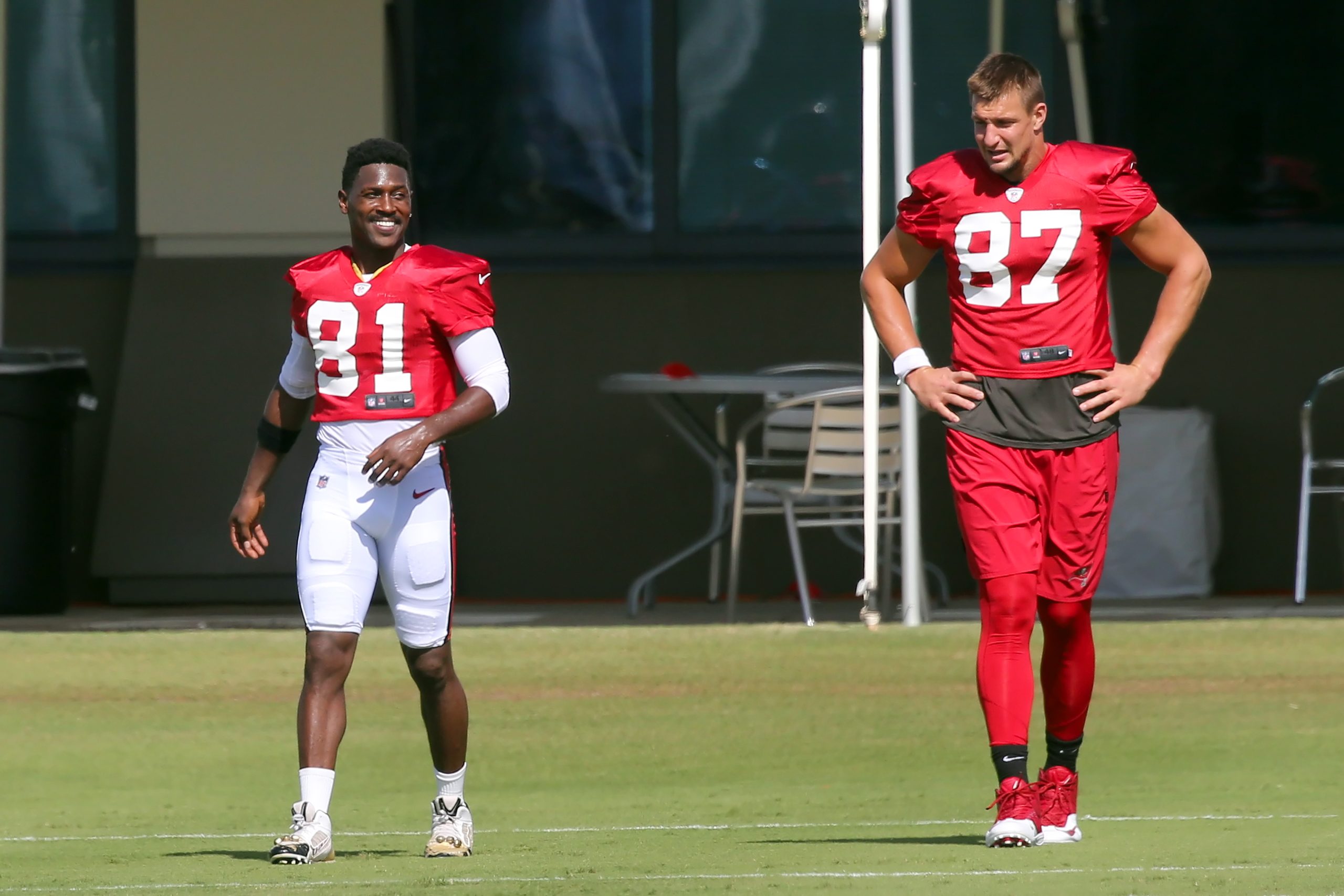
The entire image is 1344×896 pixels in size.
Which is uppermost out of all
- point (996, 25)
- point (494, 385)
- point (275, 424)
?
point (996, 25)

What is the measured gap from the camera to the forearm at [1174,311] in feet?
15.4

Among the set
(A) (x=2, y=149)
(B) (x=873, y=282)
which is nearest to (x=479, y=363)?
(B) (x=873, y=282)

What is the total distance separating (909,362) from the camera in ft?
15.8

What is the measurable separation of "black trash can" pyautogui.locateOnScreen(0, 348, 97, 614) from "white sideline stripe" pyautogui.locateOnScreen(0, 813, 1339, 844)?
13.1 feet

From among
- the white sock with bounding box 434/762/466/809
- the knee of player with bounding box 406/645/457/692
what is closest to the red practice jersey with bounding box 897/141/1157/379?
the knee of player with bounding box 406/645/457/692

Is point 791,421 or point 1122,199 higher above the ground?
point 1122,199

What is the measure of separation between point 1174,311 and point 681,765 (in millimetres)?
2154

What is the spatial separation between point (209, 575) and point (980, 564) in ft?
19.6

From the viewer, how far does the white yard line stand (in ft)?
17.0

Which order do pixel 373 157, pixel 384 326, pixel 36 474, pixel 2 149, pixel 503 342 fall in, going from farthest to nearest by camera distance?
pixel 503 342, pixel 2 149, pixel 36 474, pixel 373 157, pixel 384 326

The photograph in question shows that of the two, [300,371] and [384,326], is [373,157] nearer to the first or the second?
[384,326]

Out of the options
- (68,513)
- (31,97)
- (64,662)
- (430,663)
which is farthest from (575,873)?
(31,97)

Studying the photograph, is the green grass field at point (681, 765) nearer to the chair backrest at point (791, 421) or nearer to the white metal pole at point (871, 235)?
the white metal pole at point (871, 235)

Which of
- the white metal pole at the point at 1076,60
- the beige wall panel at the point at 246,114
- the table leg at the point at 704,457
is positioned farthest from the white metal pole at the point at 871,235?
the beige wall panel at the point at 246,114
